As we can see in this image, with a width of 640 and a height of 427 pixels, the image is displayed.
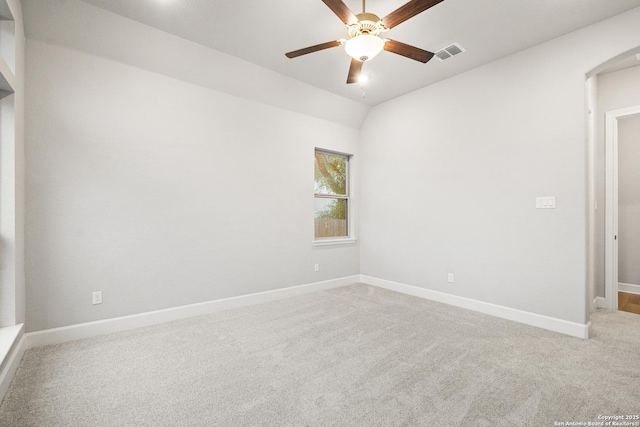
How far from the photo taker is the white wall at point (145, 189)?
255 cm

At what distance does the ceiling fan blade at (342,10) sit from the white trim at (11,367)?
307 cm

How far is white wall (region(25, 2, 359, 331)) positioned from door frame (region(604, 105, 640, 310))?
12.9ft

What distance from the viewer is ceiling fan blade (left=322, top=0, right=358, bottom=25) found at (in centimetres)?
187

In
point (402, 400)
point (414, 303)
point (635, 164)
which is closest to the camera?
point (402, 400)

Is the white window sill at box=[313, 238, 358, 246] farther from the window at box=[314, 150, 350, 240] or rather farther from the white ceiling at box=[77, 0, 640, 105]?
the white ceiling at box=[77, 0, 640, 105]

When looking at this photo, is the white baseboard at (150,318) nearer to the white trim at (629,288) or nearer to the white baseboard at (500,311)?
the white baseboard at (500,311)

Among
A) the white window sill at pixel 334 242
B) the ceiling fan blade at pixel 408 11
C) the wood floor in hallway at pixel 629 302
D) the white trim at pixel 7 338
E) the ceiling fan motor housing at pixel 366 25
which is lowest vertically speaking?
the wood floor in hallway at pixel 629 302

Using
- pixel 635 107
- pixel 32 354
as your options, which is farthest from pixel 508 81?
pixel 32 354

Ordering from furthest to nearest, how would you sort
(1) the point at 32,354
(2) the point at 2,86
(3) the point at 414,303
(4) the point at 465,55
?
(3) the point at 414,303 → (4) the point at 465,55 → (1) the point at 32,354 → (2) the point at 2,86

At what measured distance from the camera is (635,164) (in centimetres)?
415

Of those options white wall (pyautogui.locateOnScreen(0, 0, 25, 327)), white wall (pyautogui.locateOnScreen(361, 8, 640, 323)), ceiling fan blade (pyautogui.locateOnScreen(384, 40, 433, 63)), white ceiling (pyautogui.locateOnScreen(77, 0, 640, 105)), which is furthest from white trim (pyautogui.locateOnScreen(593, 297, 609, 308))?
white wall (pyautogui.locateOnScreen(0, 0, 25, 327))

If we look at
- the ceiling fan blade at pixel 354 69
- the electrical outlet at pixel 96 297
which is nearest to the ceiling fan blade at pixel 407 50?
the ceiling fan blade at pixel 354 69

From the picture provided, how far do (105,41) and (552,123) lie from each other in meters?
4.46

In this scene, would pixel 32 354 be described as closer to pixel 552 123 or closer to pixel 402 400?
pixel 402 400
